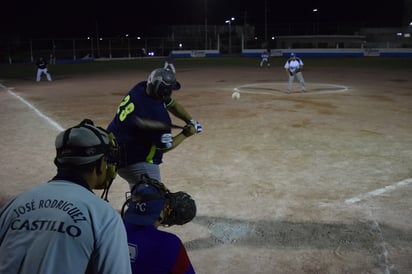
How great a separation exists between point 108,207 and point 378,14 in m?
99.1

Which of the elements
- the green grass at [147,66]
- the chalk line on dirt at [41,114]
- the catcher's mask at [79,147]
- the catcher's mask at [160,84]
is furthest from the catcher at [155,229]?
the green grass at [147,66]

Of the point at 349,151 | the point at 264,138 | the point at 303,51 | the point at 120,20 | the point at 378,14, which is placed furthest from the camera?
the point at 378,14

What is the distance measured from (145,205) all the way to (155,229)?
1.09 ft

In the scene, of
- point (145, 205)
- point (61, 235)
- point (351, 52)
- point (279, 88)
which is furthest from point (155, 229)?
point (351, 52)

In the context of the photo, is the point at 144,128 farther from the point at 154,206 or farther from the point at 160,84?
the point at 154,206

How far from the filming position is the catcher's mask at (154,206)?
3031 millimetres

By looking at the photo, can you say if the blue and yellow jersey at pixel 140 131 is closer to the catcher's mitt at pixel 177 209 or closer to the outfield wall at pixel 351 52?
the catcher's mitt at pixel 177 209

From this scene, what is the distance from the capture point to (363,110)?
16812mm

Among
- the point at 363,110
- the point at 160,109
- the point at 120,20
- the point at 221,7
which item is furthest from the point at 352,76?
the point at 221,7

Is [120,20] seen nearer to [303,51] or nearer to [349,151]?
[303,51]

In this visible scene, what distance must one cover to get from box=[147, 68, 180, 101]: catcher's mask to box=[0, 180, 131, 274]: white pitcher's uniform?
2.69 metres

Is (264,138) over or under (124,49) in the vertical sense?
under

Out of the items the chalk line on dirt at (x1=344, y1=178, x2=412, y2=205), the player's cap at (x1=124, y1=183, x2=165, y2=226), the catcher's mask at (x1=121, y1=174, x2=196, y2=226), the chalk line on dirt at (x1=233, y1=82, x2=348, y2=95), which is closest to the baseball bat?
the catcher's mask at (x1=121, y1=174, x2=196, y2=226)

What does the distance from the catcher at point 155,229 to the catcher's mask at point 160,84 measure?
162 centimetres
